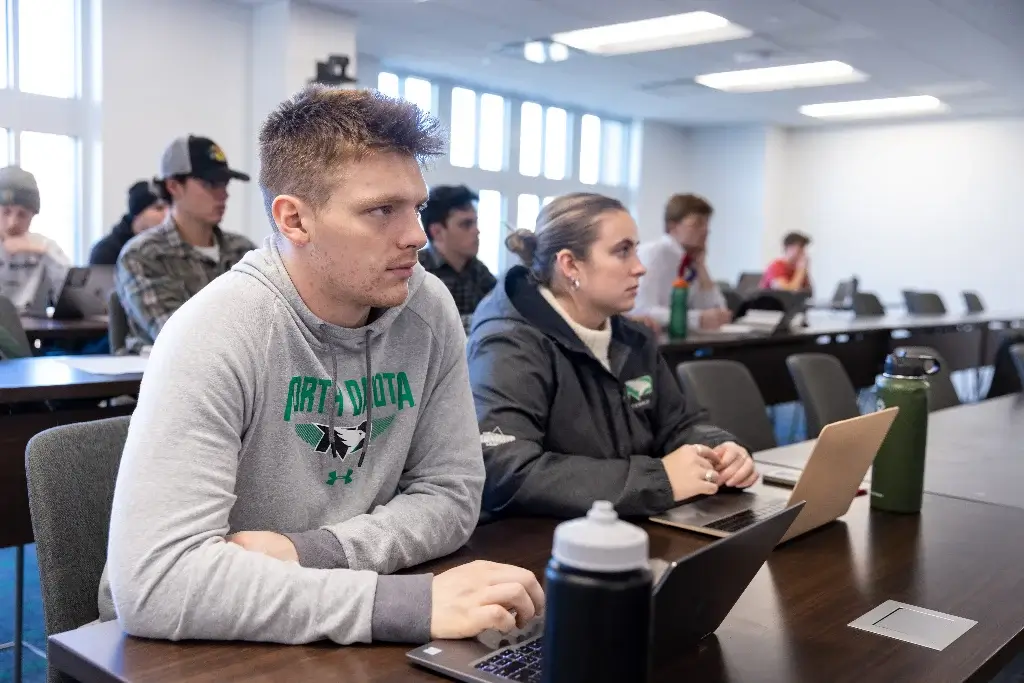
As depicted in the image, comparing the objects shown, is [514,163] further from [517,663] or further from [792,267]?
[517,663]

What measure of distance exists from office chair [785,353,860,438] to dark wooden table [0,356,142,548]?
1919mm

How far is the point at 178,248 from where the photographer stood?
3178 mm

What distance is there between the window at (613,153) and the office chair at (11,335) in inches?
339

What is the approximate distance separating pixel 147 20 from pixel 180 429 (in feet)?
19.8

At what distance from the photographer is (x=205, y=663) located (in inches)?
35.2

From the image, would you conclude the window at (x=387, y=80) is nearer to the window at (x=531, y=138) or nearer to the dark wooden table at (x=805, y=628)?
the window at (x=531, y=138)

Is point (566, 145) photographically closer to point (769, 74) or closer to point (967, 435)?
point (769, 74)

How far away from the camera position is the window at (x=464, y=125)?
9.25m

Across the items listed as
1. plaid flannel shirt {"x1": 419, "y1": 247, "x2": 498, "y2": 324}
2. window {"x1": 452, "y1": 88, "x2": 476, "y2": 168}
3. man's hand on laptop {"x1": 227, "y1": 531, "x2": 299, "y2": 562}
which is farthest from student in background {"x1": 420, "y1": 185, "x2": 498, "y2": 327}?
window {"x1": 452, "y1": 88, "x2": 476, "y2": 168}

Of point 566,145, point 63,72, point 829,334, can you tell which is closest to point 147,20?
point 63,72

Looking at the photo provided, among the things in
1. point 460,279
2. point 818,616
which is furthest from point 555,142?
point 818,616

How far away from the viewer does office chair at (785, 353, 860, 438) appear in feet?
9.29


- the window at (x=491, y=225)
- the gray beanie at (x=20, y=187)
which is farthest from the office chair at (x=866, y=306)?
the gray beanie at (x=20, y=187)

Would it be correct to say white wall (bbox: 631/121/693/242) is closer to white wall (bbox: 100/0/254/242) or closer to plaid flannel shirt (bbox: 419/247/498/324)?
white wall (bbox: 100/0/254/242)
